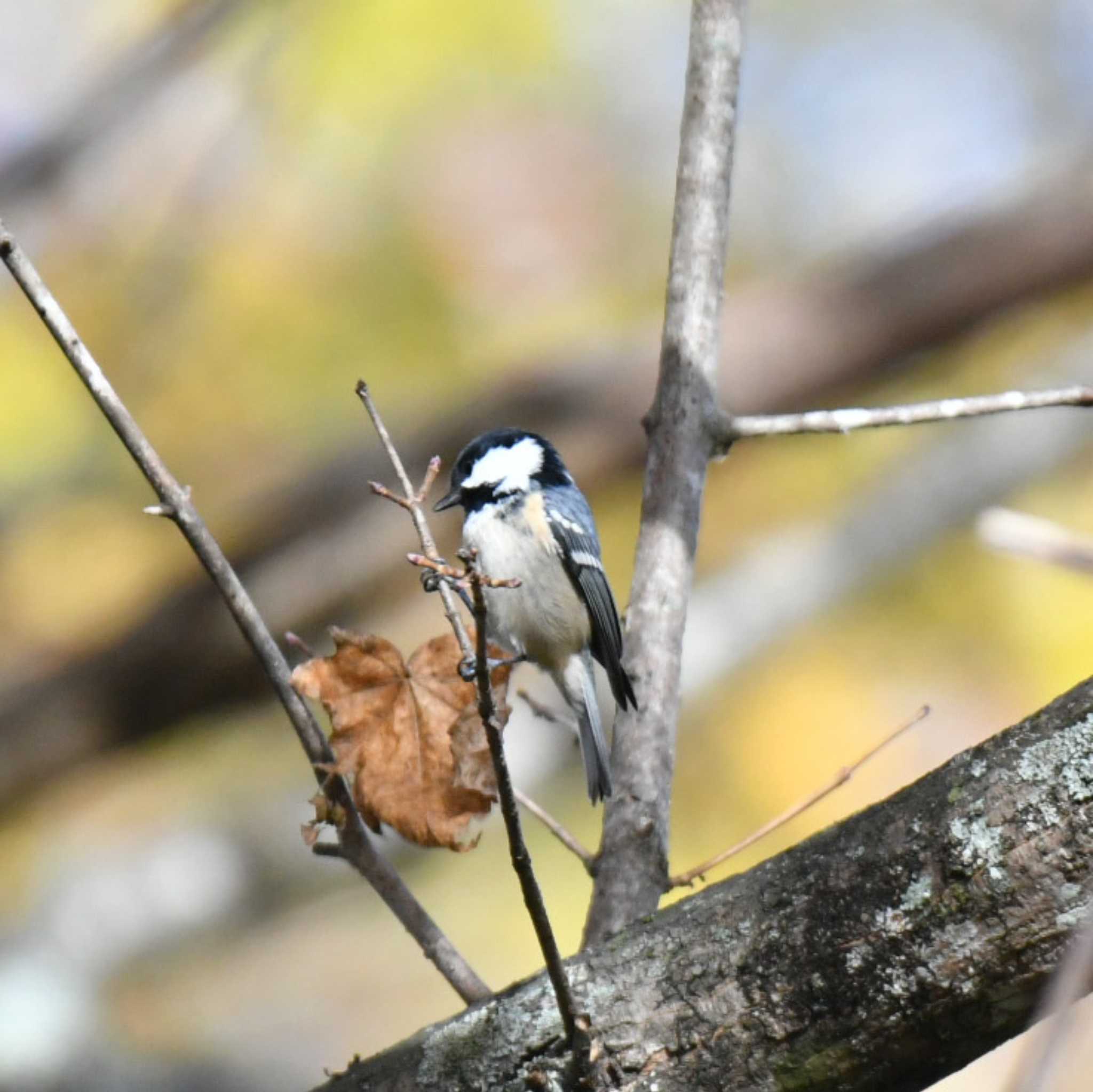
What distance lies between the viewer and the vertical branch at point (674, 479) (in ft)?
6.79

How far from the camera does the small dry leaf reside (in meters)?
1.74

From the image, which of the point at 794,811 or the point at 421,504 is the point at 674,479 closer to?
the point at 794,811

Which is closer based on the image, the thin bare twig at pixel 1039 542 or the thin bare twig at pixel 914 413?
the thin bare twig at pixel 1039 542

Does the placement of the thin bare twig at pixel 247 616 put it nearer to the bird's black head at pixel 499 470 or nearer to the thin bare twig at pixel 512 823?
the thin bare twig at pixel 512 823

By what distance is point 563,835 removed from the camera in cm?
213

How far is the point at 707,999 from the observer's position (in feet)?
4.94

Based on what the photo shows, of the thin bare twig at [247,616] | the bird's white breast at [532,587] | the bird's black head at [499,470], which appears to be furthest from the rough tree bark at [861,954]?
the bird's black head at [499,470]

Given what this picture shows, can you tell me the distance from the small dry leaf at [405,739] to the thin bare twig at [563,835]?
324 millimetres

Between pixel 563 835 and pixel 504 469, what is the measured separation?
5.00 feet

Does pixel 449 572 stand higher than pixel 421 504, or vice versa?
pixel 421 504

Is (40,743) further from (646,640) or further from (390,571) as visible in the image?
(646,640)

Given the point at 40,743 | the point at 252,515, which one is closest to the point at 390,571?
the point at 252,515

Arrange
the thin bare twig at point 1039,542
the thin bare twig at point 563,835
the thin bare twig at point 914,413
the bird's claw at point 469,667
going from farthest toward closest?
the thin bare twig at point 563,835
the thin bare twig at point 914,413
the bird's claw at point 469,667
the thin bare twig at point 1039,542

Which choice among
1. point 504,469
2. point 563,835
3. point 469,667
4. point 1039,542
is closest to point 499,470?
point 504,469
